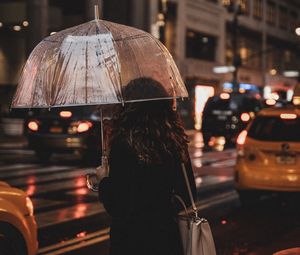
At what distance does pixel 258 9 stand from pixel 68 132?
41.8 meters

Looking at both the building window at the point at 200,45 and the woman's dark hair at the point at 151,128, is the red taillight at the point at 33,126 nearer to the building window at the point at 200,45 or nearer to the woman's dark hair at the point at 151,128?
the woman's dark hair at the point at 151,128

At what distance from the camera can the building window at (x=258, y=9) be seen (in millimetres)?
54853

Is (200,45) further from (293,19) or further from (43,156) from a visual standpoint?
(43,156)

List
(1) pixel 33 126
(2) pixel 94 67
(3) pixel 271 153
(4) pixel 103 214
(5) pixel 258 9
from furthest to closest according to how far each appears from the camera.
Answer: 1. (5) pixel 258 9
2. (1) pixel 33 126
3. (3) pixel 271 153
4. (4) pixel 103 214
5. (2) pixel 94 67

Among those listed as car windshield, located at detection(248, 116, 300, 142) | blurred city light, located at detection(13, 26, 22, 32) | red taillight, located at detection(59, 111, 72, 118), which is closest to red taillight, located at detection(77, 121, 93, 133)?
red taillight, located at detection(59, 111, 72, 118)

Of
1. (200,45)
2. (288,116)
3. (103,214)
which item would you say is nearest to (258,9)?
(200,45)

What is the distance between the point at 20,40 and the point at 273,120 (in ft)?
83.5

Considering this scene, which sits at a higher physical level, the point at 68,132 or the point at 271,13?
the point at 271,13

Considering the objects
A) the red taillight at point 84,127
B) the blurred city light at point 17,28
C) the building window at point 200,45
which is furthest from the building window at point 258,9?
the red taillight at point 84,127

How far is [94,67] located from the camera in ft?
13.4

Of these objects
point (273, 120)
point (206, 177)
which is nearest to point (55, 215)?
point (273, 120)

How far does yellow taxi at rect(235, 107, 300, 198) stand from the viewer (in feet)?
32.6

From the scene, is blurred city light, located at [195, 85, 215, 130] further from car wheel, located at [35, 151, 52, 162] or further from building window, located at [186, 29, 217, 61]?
car wheel, located at [35, 151, 52, 162]

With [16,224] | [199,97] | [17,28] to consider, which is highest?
[17,28]
